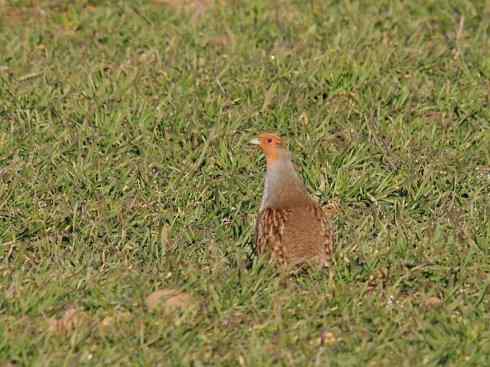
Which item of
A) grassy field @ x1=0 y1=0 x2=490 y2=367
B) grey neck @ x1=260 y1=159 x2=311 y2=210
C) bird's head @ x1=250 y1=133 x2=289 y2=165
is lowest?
grassy field @ x1=0 y1=0 x2=490 y2=367

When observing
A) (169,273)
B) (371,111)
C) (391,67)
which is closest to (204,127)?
(371,111)

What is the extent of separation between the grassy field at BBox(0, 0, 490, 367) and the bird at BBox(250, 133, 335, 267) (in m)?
0.11

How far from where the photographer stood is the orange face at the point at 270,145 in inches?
279

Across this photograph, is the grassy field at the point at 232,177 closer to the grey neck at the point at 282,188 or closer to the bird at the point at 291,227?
the bird at the point at 291,227

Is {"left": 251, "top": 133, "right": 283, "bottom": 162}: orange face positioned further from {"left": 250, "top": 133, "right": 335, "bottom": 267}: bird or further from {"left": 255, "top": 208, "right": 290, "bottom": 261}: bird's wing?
{"left": 255, "top": 208, "right": 290, "bottom": 261}: bird's wing

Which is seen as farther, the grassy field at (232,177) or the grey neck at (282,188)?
the grey neck at (282,188)

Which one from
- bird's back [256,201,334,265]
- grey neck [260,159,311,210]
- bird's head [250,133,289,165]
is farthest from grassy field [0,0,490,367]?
bird's head [250,133,289,165]

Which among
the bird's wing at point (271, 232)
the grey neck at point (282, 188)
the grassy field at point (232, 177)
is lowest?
the grassy field at point (232, 177)

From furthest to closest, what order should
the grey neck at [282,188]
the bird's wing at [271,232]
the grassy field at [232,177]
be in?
1. the grey neck at [282,188]
2. the bird's wing at [271,232]
3. the grassy field at [232,177]

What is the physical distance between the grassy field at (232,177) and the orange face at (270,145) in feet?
1.48

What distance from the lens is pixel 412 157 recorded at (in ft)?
27.5

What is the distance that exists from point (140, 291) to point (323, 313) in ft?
2.88

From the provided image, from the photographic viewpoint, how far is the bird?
654 centimetres

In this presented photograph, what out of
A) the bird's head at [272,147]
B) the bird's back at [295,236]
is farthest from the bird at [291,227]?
the bird's head at [272,147]
